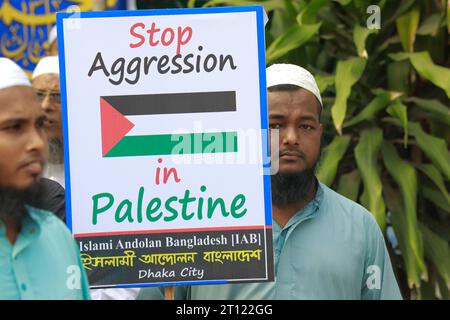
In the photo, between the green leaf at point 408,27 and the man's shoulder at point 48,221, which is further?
the green leaf at point 408,27

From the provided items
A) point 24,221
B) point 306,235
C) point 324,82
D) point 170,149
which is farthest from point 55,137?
point 324,82

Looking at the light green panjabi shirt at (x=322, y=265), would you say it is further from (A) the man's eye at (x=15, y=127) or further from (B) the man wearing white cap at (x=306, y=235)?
(A) the man's eye at (x=15, y=127)

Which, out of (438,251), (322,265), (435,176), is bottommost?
(438,251)

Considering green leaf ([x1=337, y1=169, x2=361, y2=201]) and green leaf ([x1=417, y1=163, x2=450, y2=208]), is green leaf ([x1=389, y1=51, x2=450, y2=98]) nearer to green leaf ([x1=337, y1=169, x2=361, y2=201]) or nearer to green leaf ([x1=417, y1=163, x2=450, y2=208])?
green leaf ([x1=417, y1=163, x2=450, y2=208])

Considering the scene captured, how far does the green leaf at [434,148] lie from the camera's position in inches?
211

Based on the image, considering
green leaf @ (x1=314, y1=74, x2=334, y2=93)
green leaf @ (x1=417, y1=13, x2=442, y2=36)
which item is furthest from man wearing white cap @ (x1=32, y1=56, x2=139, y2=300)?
green leaf @ (x1=417, y1=13, x2=442, y2=36)

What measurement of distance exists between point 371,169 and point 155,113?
6.83 ft

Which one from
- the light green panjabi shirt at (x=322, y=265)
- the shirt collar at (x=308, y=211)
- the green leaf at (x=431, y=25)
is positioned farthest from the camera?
the green leaf at (x=431, y=25)

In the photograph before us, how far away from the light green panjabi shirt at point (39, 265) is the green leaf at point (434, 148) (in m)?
2.54

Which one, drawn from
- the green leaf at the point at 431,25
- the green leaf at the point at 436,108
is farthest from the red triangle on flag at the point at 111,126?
the green leaf at the point at 431,25

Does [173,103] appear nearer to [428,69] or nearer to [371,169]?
[371,169]

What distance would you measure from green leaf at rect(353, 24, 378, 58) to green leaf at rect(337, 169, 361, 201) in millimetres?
570

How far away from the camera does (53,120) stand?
3.90m

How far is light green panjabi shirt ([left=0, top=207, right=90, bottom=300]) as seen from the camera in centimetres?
313
